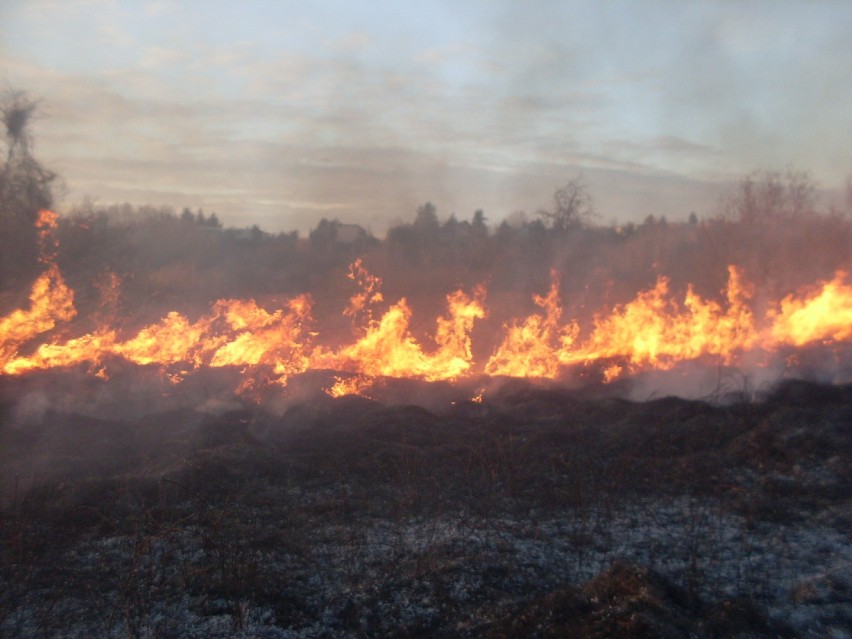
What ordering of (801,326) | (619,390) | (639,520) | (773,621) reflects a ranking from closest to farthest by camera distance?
1. (773,621)
2. (639,520)
3. (619,390)
4. (801,326)

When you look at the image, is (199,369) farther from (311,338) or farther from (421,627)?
(421,627)

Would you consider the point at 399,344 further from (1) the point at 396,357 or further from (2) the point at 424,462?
(2) the point at 424,462

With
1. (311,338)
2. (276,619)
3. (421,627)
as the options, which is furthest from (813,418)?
(311,338)

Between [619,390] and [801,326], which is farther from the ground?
[801,326]

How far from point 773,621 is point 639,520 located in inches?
106

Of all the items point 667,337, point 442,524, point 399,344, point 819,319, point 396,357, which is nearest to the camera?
point 442,524

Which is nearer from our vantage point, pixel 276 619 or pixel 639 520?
pixel 276 619

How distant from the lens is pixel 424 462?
11164 millimetres

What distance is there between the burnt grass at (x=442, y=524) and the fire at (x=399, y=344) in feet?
12.0

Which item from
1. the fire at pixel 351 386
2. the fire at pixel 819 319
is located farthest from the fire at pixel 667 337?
the fire at pixel 351 386

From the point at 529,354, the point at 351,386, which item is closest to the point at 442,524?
the point at 351,386

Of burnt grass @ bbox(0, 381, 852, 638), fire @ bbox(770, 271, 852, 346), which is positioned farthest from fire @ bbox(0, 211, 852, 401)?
burnt grass @ bbox(0, 381, 852, 638)

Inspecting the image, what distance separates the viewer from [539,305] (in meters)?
28.5

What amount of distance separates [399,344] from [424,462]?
7461 mm
